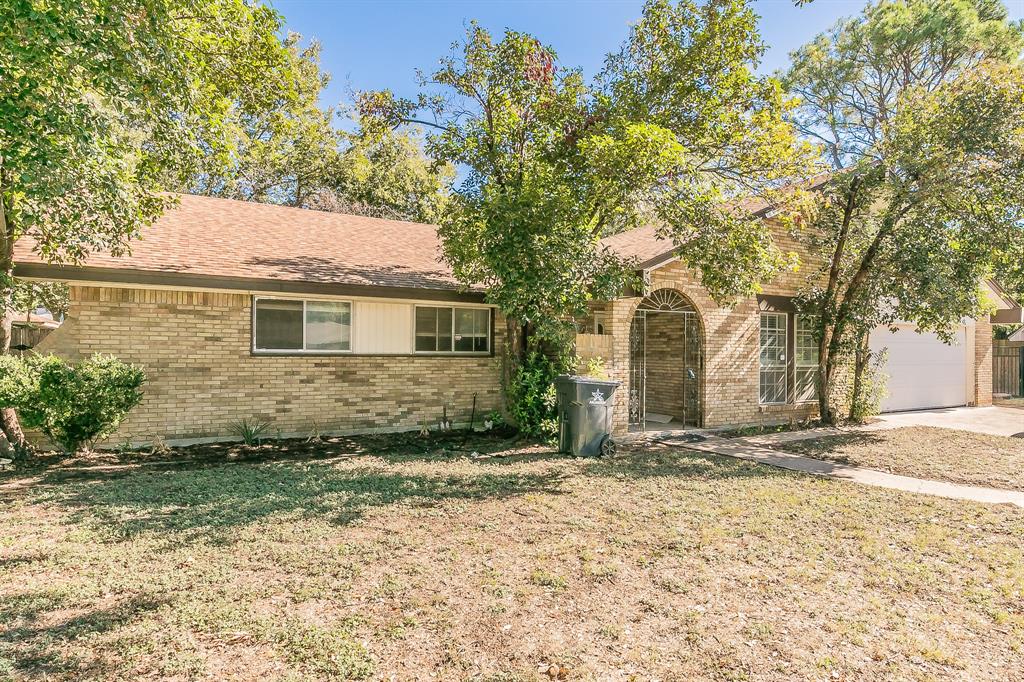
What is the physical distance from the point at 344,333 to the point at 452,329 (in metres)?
2.16

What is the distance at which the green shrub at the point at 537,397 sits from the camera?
32.3 ft

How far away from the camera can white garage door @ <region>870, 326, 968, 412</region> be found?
49.3 feet

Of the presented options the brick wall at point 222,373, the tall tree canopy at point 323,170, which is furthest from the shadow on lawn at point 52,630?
Result: the tall tree canopy at point 323,170

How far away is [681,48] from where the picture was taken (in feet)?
30.2

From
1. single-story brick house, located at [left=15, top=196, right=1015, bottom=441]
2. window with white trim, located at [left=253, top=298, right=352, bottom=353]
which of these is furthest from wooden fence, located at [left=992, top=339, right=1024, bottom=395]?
window with white trim, located at [left=253, top=298, right=352, bottom=353]

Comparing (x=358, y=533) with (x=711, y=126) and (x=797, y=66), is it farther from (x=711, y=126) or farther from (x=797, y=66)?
(x=797, y=66)

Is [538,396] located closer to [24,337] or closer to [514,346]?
[514,346]

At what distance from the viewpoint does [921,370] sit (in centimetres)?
1566

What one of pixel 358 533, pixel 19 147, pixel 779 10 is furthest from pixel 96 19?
pixel 779 10

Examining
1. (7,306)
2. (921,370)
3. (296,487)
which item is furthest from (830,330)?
(7,306)

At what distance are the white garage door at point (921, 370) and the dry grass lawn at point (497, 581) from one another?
9431 mm

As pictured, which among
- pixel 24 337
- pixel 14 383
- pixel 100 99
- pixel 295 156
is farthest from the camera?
pixel 295 156

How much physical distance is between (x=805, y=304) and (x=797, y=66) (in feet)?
66.8

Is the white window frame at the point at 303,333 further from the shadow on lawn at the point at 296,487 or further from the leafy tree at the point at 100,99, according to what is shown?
the shadow on lawn at the point at 296,487
